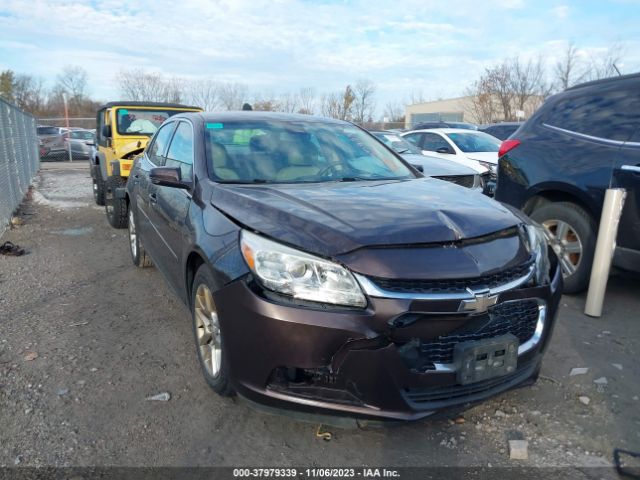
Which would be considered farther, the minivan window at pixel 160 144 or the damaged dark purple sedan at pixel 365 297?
the minivan window at pixel 160 144

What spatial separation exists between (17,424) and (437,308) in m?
2.34

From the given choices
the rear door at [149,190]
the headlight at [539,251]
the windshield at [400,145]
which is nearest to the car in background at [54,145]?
the windshield at [400,145]

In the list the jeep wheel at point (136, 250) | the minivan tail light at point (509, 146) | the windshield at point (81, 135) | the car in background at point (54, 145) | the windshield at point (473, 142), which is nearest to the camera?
the minivan tail light at point (509, 146)

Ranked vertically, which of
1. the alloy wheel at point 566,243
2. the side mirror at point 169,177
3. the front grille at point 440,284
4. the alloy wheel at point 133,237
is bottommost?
the alloy wheel at point 133,237

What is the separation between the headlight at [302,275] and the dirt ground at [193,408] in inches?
34.0

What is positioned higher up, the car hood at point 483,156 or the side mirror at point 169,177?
the side mirror at point 169,177

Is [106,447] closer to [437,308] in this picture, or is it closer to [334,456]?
[334,456]

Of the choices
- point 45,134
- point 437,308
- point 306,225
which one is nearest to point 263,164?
point 306,225

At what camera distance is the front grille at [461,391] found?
236cm

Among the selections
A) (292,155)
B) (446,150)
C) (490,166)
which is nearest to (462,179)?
(490,166)

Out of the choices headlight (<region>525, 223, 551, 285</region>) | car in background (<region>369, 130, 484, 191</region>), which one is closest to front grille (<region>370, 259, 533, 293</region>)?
headlight (<region>525, 223, 551, 285</region>)

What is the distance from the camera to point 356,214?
8.82ft

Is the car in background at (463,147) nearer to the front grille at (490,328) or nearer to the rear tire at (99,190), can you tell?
the rear tire at (99,190)

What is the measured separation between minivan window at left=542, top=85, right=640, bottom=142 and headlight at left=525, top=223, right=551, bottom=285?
6.65 ft
